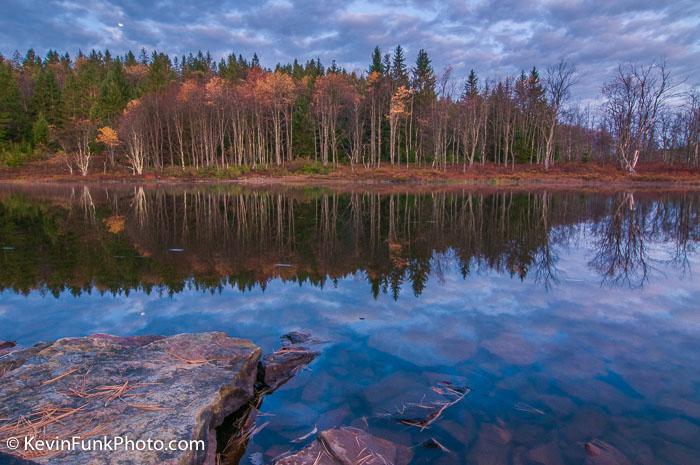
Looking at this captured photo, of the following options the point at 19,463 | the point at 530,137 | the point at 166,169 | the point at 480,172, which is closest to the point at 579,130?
the point at 530,137

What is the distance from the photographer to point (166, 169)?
65.1 meters

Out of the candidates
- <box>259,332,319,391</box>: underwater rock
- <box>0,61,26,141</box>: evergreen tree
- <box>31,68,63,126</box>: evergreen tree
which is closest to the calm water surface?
<box>259,332,319,391</box>: underwater rock

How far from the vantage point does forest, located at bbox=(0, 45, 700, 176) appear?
63.8 metres

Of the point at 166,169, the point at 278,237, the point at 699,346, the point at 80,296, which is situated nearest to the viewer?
the point at 699,346

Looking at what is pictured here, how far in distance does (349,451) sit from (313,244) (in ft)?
36.9

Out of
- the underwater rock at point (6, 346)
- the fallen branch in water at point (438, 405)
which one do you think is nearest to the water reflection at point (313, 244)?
the underwater rock at point (6, 346)

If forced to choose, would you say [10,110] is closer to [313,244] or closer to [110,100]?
[110,100]

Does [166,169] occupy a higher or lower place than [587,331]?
higher

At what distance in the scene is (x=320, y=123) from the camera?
6731cm

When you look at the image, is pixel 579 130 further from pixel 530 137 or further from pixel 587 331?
pixel 587 331

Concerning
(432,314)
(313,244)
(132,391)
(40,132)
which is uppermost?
(40,132)

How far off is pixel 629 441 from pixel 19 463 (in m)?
5.21

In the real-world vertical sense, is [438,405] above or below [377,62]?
below
